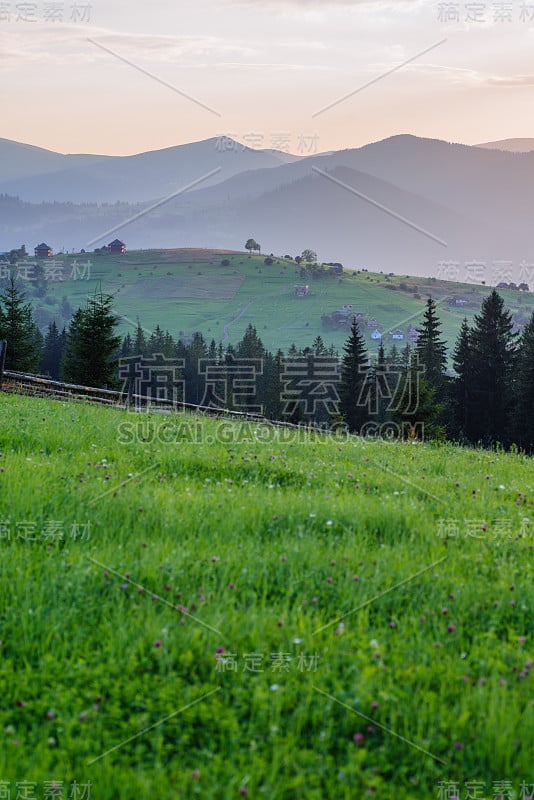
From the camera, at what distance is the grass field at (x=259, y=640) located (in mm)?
4422

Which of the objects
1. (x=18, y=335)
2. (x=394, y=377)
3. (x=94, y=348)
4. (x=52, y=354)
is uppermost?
(x=18, y=335)

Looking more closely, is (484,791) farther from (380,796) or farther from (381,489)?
(381,489)

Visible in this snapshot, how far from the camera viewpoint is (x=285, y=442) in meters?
16.2

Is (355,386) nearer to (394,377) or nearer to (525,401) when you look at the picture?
(525,401)

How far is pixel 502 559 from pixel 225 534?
336 cm

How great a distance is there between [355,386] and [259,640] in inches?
3282

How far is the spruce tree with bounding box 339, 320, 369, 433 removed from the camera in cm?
8788

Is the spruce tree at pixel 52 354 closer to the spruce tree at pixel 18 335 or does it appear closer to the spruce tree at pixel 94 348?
the spruce tree at pixel 18 335

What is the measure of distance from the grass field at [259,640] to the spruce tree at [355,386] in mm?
78153

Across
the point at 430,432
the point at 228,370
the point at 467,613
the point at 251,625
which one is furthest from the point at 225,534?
the point at 228,370

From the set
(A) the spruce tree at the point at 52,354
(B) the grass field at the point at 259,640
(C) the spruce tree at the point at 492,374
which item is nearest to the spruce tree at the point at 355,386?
(C) the spruce tree at the point at 492,374

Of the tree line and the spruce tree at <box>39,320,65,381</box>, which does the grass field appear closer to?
the tree line

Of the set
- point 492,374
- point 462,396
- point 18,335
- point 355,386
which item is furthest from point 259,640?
point 355,386

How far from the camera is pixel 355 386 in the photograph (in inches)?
3465
